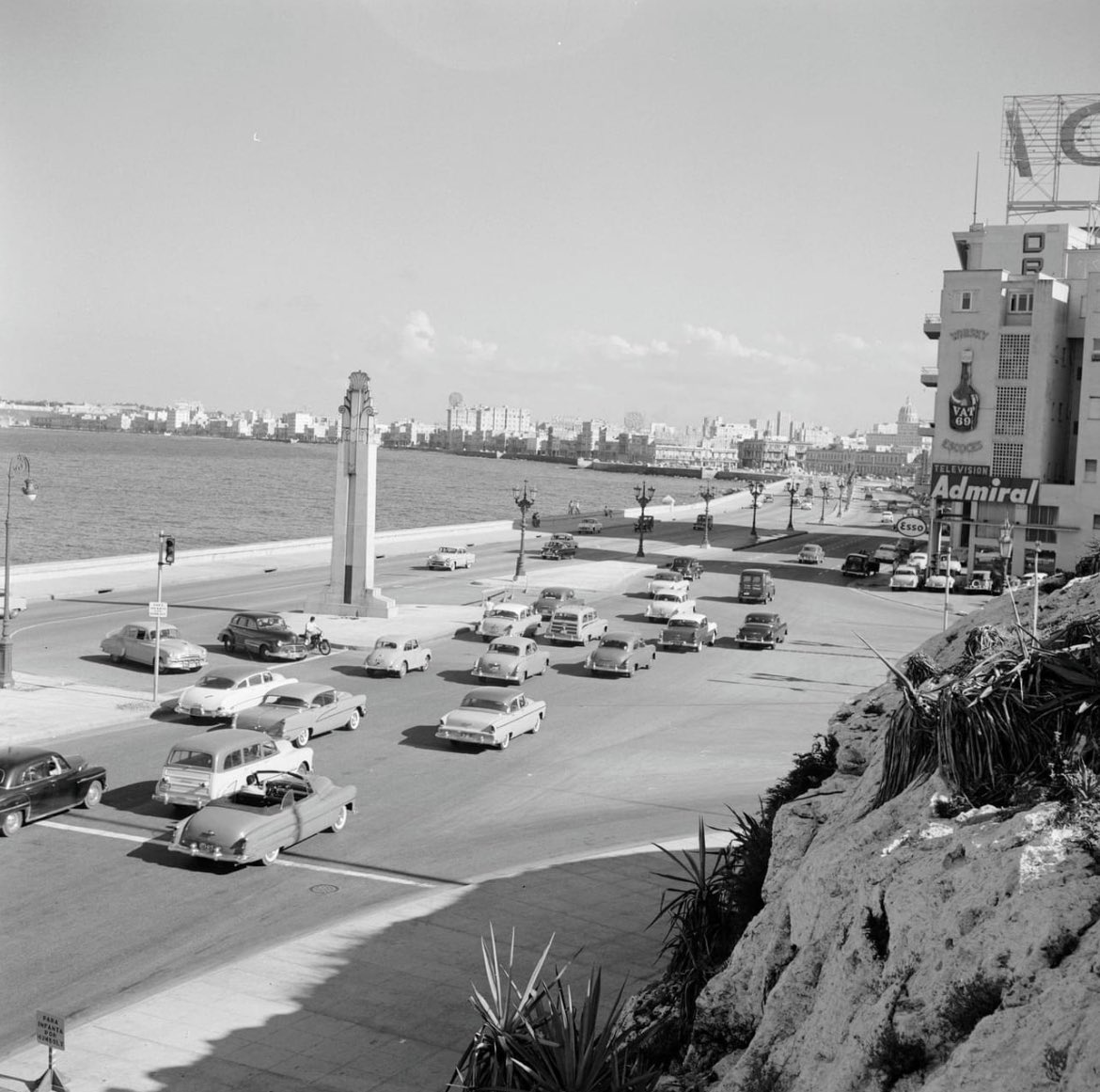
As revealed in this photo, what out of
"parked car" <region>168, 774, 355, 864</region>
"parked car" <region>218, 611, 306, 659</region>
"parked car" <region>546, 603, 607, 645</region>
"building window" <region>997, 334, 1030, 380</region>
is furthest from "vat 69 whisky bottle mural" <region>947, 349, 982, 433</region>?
"parked car" <region>168, 774, 355, 864</region>

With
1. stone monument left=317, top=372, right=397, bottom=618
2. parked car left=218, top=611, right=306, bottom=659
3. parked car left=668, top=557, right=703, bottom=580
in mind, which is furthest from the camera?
parked car left=668, top=557, right=703, bottom=580

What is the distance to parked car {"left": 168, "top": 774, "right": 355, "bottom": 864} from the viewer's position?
17.2m

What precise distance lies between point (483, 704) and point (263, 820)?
30.6 feet

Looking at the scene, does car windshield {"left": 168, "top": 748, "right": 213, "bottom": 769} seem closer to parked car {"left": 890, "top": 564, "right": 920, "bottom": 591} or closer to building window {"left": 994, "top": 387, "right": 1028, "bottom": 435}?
parked car {"left": 890, "top": 564, "right": 920, "bottom": 591}

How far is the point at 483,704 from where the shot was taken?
26.5m

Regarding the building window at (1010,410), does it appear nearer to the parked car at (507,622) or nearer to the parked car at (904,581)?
the parked car at (904,581)

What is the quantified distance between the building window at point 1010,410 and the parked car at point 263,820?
55331mm

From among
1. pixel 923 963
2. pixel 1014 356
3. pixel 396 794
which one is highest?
pixel 1014 356

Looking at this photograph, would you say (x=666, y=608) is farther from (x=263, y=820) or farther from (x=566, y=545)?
(x=263, y=820)

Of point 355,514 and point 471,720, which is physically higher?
point 355,514

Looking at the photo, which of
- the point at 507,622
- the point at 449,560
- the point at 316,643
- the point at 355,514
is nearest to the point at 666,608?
the point at 507,622

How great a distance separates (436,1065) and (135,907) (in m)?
5.82

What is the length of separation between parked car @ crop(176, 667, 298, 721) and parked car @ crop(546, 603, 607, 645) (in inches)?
530

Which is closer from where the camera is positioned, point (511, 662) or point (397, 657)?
point (511, 662)
